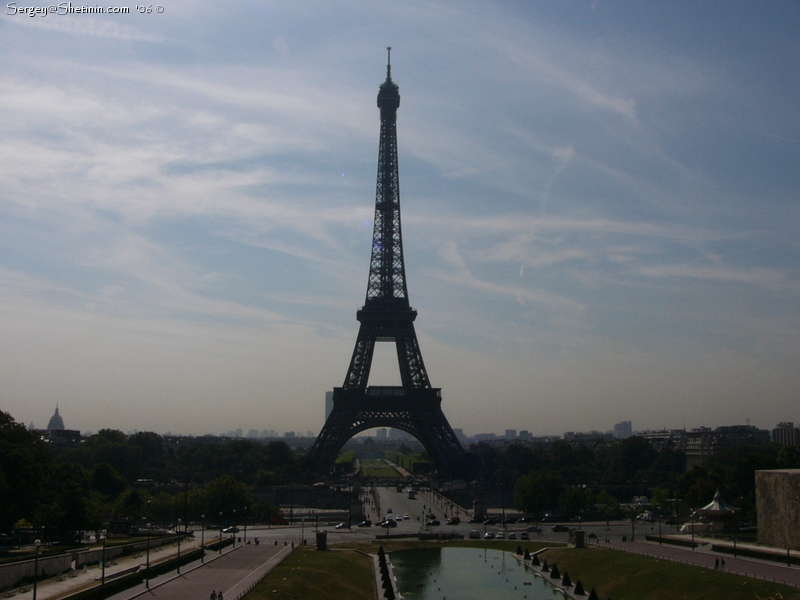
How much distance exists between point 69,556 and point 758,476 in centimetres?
3964

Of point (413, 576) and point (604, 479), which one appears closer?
point (413, 576)

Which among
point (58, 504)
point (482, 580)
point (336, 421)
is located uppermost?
point (336, 421)

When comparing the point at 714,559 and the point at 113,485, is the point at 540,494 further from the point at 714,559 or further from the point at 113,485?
the point at 113,485

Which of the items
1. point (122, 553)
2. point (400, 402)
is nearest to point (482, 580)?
point (122, 553)

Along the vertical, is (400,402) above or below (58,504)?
above

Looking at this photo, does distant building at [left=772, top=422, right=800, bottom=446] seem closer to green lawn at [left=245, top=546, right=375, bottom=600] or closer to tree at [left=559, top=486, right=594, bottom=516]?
tree at [left=559, top=486, right=594, bottom=516]

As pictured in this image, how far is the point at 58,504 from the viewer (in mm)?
53938

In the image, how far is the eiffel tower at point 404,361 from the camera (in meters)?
96.2

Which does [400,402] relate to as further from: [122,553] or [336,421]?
[122,553]

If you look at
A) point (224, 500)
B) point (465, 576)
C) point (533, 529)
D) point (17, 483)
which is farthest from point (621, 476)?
point (17, 483)

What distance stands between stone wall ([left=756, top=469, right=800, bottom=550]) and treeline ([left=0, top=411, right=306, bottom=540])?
120 ft

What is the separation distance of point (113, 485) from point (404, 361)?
34.8 meters

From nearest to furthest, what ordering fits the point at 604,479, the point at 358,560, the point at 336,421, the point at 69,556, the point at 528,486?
the point at 69,556 < the point at 358,560 < the point at 528,486 < the point at 336,421 < the point at 604,479

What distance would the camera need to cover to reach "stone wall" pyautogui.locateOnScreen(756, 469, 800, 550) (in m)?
46.3
